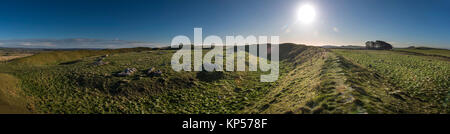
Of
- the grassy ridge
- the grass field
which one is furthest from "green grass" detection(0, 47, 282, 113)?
the grassy ridge

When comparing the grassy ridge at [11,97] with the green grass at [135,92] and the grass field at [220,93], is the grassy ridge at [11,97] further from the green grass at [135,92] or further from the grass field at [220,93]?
the green grass at [135,92]

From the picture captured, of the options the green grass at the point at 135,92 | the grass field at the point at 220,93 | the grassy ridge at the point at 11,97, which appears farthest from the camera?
the green grass at the point at 135,92

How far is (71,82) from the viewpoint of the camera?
20672 mm

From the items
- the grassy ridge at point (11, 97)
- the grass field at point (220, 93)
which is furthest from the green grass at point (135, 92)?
the grassy ridge at point (11, 97)

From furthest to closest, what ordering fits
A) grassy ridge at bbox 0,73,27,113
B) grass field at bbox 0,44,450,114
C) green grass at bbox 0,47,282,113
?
green grass at bbox 0,47,282,113, grassy ridge at bbox 0,73,27,113, grass field at bbox 0,44,450,114

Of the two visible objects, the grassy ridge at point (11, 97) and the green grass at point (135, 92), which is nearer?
the grassy ridge at point (11, 97)

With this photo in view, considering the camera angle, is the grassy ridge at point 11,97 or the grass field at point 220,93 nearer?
the grass field at point 220,93

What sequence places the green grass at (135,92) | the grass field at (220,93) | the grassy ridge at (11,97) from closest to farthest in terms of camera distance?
the grass field at (220,93) < the grassy ridge at (11,97) < the green grass at (135,92)

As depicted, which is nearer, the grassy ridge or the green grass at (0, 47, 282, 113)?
the grassy ridge

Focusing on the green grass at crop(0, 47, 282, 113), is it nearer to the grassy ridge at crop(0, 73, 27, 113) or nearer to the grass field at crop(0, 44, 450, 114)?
the grass field at crop(0, 44, 450, 114)

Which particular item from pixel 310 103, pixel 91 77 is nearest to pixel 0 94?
pixel 91 77

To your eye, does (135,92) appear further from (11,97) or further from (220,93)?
(11,97)

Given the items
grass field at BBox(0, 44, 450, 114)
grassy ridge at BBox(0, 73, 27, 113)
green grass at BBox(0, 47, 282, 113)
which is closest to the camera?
grass field at BBox(0, 44, 450, 114)

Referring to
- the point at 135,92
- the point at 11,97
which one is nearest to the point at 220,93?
the point at 135,92
